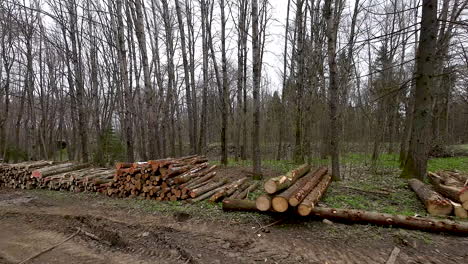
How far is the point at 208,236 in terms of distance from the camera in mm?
4355

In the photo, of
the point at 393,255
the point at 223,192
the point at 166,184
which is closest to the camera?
the point at 393,255

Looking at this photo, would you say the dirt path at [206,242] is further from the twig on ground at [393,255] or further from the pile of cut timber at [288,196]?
the pile of cut timber at [288,196]

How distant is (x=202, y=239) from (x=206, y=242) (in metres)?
0.13

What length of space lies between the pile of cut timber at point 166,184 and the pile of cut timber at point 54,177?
101cm

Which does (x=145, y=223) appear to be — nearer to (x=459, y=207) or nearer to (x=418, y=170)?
(x=459, y=207)

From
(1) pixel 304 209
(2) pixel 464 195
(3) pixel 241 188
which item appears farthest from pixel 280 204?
(2) pixel 464 195

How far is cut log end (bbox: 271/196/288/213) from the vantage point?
4.54 m

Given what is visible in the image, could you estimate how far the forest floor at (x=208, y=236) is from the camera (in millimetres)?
3619

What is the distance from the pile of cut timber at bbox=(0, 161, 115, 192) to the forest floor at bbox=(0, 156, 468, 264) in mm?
1483

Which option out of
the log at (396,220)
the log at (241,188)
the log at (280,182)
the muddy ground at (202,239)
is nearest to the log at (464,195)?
the log at (396,220)

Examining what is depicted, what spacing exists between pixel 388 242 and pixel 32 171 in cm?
1086

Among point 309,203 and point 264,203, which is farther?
point 264,203

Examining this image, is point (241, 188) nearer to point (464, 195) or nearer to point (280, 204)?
point (280, 204)

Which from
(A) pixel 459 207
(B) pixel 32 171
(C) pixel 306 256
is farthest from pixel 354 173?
(B) pixel 32 171
